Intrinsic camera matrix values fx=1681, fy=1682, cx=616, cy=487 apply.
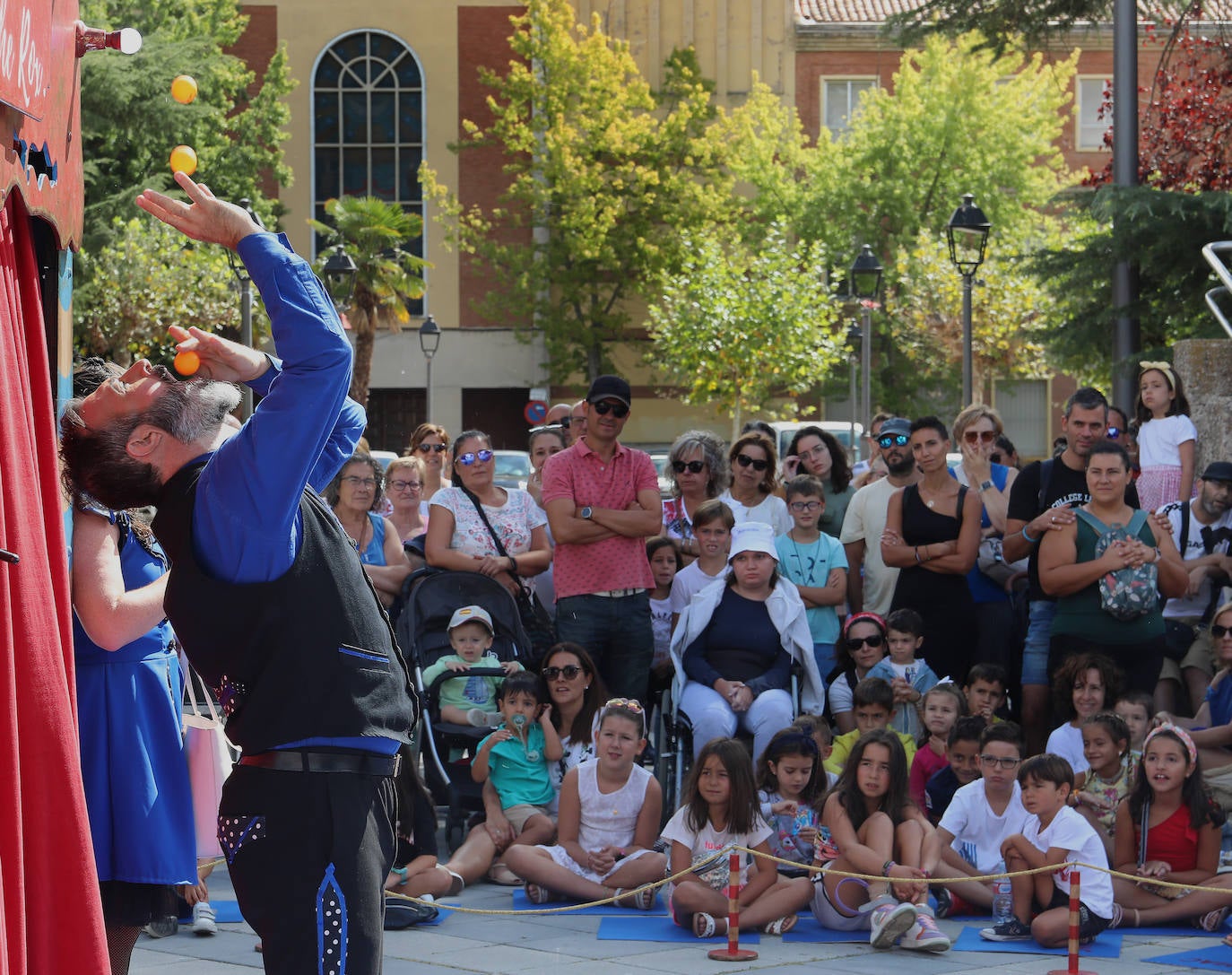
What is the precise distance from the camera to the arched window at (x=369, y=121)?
41.6m

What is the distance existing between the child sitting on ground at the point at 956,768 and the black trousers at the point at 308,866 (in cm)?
506

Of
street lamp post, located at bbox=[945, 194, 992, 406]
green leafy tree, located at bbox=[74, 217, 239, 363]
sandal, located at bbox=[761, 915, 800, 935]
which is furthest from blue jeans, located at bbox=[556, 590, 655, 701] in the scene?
green leafy tree, located at bbox=[74, 217, 239, 363]

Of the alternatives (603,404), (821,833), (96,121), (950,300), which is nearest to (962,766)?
(821,833)

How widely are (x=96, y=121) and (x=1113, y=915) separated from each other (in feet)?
90.1

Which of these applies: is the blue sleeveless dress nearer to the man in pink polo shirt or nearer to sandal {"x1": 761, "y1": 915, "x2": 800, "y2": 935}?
sandal {"x1": 761, "y1": 915, "x2": 800, "y2": 935}

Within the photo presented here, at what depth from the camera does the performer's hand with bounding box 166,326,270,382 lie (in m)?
3.36

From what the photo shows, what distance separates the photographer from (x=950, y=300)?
119ft

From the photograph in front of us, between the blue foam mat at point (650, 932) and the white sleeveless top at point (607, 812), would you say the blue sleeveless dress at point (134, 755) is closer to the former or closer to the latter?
the blue foam mat at point (650, 932)

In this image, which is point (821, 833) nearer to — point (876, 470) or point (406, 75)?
point (876, 470)

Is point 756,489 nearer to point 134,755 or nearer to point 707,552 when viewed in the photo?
point 707,552

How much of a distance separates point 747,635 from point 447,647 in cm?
167

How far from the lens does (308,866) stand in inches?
127

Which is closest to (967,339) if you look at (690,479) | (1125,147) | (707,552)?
(1125,147)

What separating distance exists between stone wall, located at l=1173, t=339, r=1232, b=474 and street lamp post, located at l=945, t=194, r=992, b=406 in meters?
5.20
